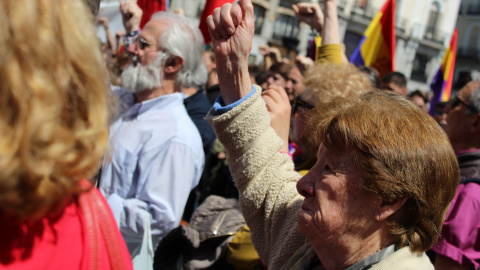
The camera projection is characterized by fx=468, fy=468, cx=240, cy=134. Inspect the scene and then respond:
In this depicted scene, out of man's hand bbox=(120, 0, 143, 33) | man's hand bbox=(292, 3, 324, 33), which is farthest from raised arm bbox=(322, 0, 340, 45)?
man's hand bbox=(120, 0, 143, 33)

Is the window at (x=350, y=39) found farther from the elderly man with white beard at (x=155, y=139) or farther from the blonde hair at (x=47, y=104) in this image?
the blonde hair at (x=47, y=104)

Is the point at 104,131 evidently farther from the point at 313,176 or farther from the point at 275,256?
the point at 275,256

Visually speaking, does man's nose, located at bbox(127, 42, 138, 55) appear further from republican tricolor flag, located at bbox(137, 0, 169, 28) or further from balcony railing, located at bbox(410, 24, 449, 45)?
balcony railing, located at bbox(410, 24, 449, 45)

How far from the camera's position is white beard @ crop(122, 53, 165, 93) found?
105 inches

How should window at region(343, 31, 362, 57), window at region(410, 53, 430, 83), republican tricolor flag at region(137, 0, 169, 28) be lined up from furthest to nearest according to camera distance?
window at region(410, 53, 430, 83), window at region(343, 31, 362, 57), republican tricolor flag at region(137, 0, 169, 28)

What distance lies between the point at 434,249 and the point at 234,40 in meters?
1.27

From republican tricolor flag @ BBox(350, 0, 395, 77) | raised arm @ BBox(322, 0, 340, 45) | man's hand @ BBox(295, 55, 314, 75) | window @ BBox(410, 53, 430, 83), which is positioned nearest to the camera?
raised arm @ BBox(322, 0, 340, 45)

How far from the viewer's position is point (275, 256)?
1.62m

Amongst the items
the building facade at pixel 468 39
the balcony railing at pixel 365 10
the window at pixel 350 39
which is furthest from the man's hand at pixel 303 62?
the building facade at pixel 468 39

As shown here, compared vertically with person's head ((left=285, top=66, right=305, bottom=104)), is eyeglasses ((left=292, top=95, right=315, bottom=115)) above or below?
above

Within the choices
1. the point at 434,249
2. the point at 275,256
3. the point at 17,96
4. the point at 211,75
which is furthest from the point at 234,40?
the point at 211,75

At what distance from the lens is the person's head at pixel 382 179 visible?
1.27 metres

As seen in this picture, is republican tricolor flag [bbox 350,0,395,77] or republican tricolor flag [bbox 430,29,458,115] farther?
republican tricolor flag [bbox 430,29,458,115]

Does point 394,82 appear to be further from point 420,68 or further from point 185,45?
point 420,68
